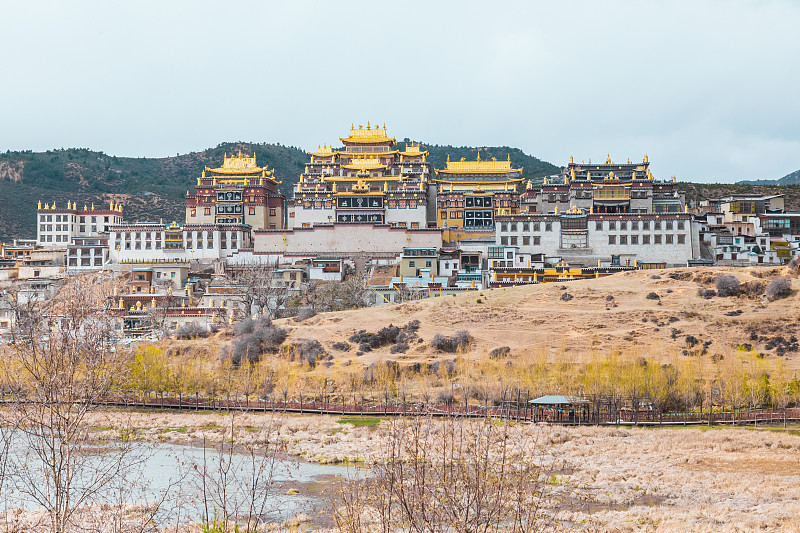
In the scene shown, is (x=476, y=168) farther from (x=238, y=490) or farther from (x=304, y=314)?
(x=238, y=490)

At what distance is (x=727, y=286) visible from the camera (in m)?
79.1

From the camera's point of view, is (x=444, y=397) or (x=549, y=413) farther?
(x=444, y=397)

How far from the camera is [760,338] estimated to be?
69.7m

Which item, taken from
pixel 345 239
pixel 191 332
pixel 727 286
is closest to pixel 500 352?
pixel 727 286

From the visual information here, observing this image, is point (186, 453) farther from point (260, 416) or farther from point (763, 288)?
point (763, 288)

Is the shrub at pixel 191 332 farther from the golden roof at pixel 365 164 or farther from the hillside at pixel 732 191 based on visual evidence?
the hillside at pixel 732 191

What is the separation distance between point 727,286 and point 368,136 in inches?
2535

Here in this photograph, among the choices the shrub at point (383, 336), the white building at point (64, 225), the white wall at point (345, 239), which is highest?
the white building at point (64, 225)

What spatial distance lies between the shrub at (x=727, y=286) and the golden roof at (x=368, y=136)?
6088 centimetres

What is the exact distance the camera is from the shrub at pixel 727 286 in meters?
78.9

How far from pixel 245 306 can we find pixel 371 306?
12.7 metres

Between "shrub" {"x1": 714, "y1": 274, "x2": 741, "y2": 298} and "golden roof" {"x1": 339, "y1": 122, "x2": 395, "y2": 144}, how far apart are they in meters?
60.9

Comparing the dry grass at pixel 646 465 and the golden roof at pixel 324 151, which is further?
the golden roof at pixel 324 151

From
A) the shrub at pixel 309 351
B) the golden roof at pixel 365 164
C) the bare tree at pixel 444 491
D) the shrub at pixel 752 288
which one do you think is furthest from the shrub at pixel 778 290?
the golden roof at pixel 365 164
